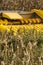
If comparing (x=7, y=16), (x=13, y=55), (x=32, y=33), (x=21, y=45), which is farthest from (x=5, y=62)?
(x=7, y=16)

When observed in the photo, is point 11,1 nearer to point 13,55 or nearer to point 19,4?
point 19,4

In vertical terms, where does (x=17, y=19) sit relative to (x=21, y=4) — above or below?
above

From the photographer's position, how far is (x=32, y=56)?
5.20 feet

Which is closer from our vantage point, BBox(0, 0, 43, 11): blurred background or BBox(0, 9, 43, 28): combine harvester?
BBox(0, 9, 43, 28): combine harvester

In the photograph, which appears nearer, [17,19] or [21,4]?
[17,19]

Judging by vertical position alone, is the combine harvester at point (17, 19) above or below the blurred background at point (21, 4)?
above

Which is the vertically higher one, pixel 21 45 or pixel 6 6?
pixel 21 45

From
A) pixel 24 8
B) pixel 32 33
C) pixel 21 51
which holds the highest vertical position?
pixel 21 51

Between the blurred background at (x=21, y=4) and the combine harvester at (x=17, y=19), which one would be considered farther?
the blurred background at (x=21, y=4)

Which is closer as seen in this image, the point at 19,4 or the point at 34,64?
the point at 34,64

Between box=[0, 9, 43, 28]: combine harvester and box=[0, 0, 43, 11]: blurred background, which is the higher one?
box=[0, 9, 43, 28]: combine harvester

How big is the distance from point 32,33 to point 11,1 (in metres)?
5.58

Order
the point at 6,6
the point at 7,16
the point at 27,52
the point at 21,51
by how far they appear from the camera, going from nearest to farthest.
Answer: the point at 27,52
the point at 21,51
the point at 7,16
the point at 6,6

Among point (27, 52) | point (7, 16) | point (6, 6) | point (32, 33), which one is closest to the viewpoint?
point (27, 52)
